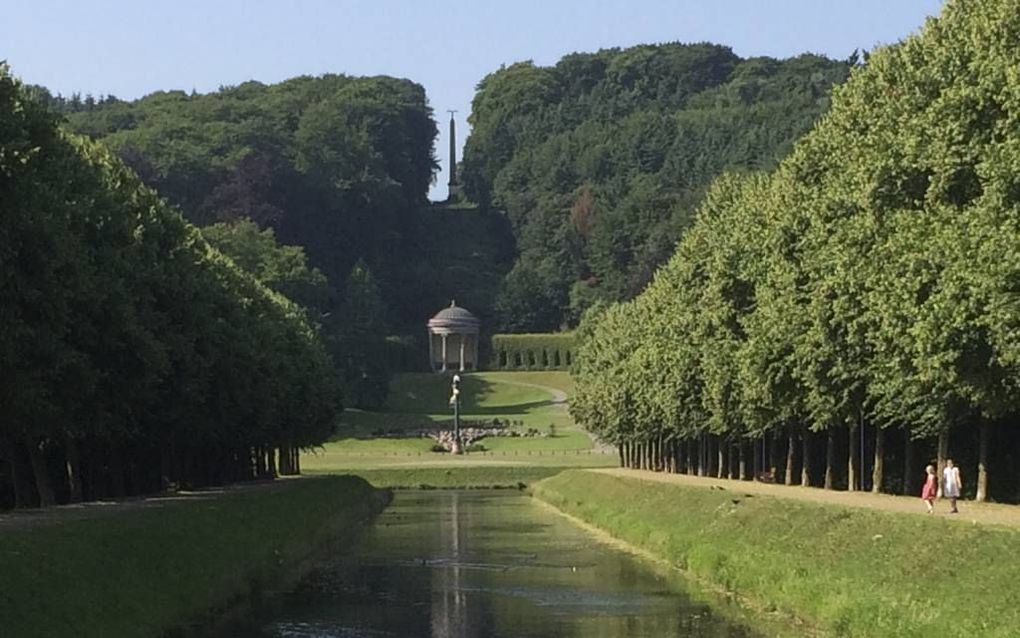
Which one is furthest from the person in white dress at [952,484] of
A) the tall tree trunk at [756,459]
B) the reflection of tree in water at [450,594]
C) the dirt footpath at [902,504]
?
the tall tree trunk at [756,459]

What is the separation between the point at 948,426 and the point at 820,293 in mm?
8306

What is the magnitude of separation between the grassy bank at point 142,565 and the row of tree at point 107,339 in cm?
377

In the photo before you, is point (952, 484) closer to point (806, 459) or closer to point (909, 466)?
point (909, 466)

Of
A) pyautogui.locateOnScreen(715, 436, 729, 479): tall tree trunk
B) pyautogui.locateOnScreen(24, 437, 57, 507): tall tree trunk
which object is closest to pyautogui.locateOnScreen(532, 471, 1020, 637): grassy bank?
pyautogui.locateOnScreen(24, 437, 57, 507): tall tree trunk

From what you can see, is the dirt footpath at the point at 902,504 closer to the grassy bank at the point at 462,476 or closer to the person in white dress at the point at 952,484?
the person in white dress at the point at 952,484

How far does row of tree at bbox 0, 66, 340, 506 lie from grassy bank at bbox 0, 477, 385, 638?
377 cm

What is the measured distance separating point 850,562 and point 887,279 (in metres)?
15.5

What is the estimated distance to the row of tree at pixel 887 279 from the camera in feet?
168

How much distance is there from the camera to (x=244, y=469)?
110m

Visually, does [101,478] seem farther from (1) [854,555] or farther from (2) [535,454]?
(2) [535,454]

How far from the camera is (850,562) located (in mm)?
42875

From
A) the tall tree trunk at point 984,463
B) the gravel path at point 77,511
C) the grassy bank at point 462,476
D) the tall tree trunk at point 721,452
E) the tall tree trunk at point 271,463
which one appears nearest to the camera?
the gravel path at point 77,511

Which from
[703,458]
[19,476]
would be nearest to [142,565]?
[19,476]

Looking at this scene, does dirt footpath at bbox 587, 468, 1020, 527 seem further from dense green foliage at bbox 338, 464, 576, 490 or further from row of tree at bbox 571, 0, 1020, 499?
dense green foliage at bbox 338, 464, 576, 490
